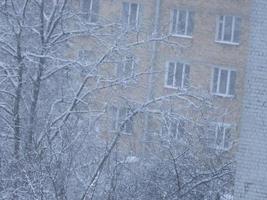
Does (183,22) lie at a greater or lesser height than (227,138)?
greater

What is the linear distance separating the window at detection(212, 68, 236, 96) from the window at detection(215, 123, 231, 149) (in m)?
8.20

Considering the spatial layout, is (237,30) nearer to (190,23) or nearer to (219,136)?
(190,23)

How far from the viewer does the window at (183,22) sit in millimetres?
21594

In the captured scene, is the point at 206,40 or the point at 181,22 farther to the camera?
the point at 181,22

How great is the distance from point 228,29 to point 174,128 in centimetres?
989

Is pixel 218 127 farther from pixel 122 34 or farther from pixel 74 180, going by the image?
pixel 74 180

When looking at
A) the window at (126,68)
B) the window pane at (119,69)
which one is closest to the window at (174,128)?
the window at (126,68)

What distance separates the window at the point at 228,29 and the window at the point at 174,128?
9557mm

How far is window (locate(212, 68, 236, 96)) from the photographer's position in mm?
21375

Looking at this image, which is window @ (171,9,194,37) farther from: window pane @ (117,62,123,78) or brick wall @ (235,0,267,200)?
brick wall @ (235,0,267,200)

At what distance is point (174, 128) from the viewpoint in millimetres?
12227

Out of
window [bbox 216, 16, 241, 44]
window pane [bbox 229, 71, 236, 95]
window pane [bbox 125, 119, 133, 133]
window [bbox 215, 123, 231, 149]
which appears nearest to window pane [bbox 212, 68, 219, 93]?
window pane [bbox 229, 71, 236, 95]

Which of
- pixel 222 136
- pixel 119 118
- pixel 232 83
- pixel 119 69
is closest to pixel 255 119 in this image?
pixel 222 136

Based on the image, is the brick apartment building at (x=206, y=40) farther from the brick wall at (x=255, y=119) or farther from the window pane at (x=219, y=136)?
the brick wall at (x=255, y=119)
